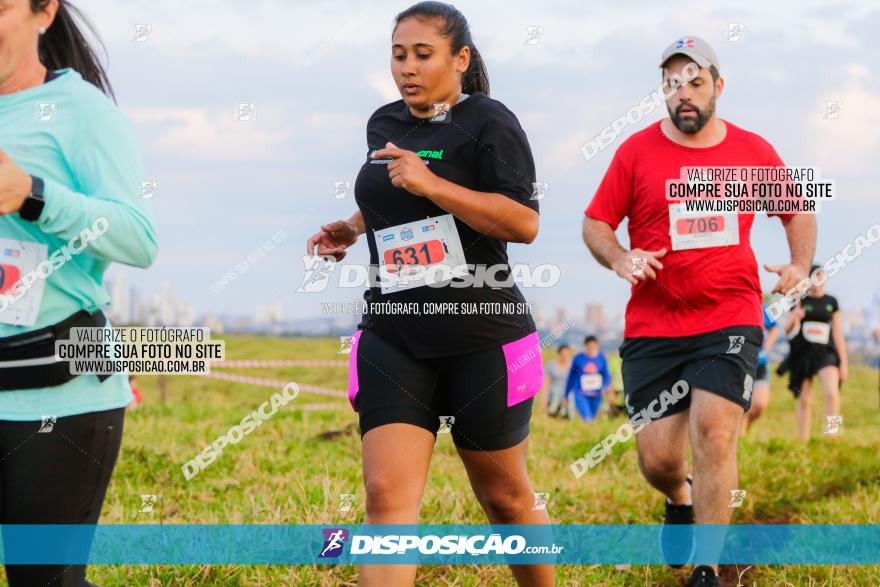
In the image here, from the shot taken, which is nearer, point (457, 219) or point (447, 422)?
point (457, 219)

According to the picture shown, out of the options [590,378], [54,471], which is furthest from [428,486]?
[590,378]

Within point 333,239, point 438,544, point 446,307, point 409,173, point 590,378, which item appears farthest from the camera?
point 590,378

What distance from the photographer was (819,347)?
11055 mm


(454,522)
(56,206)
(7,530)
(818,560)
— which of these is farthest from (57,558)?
(818,560)

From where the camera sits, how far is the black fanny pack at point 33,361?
2840 millimetres

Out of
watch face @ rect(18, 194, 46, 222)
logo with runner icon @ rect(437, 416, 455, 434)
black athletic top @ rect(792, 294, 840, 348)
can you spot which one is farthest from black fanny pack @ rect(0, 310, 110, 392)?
black athletic top @ rect(792, 294, 840, 348)

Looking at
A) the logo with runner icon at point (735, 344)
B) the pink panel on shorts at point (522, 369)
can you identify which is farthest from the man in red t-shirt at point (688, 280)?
the pink panel on shorts at point (522, 369)

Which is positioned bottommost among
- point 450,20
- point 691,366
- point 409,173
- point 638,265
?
point 691,366

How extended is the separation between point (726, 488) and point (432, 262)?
81.9 inches

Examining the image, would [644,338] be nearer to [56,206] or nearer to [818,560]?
[818,560]

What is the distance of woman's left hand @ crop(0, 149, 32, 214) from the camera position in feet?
8.54

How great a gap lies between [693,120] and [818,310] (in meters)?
6.37

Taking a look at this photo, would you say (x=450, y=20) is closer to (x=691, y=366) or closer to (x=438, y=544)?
(x=691, y=366)

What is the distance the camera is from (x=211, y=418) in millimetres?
10078
